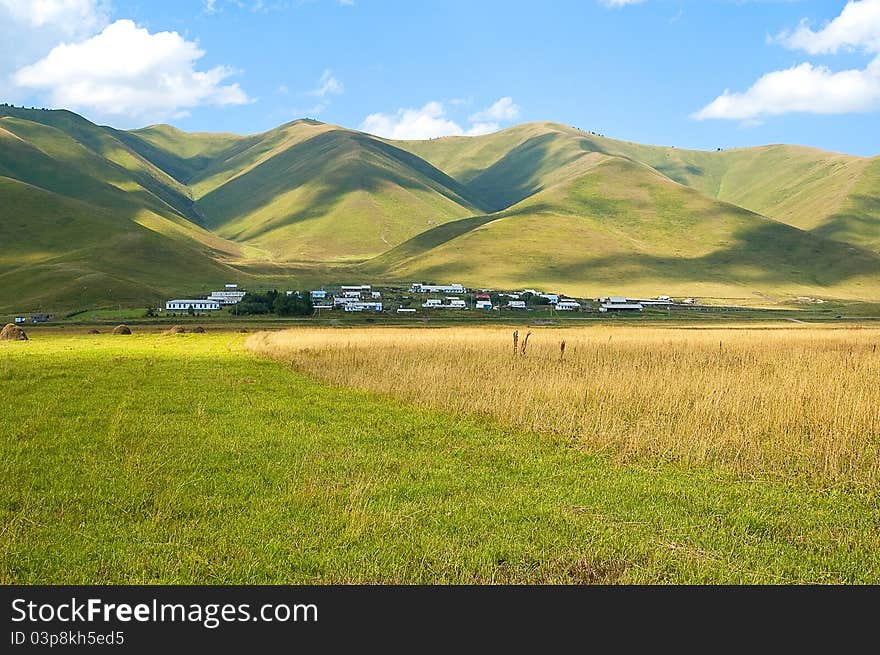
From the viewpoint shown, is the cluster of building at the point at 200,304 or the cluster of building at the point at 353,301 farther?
the cluster of building at the point at 353,301

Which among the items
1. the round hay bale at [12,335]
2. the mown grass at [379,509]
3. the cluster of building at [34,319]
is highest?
the mown grass at [379,509]

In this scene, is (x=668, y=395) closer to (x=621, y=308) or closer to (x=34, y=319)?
(x=34, y=319)

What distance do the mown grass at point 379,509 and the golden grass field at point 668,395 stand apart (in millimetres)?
1496

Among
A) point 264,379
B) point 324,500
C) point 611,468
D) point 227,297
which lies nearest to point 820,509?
point 611,468

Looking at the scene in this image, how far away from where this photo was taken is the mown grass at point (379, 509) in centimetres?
1042

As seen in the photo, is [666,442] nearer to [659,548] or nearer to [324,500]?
[659,548]

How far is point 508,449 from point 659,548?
23.4 ft

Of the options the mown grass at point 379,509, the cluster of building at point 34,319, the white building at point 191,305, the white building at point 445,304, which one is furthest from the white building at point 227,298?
the mown grass at point 379,509

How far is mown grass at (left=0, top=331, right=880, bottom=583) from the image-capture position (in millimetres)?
10422

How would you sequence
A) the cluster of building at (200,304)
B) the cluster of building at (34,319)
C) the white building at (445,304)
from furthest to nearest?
1. the white building at (445,304)
2. the cluster of building at (200,304)
3. the cluster of building at (34,319)

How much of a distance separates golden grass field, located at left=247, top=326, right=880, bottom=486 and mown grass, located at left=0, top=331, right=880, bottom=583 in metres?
1.50

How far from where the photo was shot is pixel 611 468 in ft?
54.3

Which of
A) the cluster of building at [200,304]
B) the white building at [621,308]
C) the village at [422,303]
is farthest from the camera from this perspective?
the white building at [621,308]

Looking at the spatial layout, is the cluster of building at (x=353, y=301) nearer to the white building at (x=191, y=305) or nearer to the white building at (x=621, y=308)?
the white building at (x=191, y=305)
